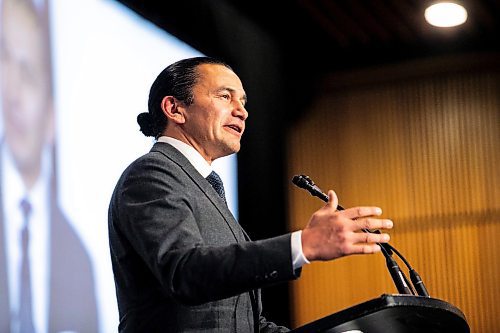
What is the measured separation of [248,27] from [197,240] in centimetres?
341

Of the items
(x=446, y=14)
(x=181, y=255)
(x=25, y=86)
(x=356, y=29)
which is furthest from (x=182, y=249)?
(x=356, y=29)

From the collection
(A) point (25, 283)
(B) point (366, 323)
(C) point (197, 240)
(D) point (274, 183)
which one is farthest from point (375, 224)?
(D) point (274, 183)

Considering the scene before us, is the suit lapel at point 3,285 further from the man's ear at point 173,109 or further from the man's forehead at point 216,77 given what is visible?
the man's forehead at point 216,77

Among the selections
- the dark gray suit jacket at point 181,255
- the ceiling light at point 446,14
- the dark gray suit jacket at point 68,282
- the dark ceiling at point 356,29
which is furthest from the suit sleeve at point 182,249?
the ceiling light at point 446,14

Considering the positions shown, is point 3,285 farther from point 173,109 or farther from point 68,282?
point 173,109

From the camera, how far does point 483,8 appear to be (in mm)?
5098

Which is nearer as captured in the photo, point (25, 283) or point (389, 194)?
point (25, 283)

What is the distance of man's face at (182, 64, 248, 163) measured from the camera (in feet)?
7.36

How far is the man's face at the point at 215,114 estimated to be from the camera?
88.3 inches

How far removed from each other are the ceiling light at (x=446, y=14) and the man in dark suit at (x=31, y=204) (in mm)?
2707

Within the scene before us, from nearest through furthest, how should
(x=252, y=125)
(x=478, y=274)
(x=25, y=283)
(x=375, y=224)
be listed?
(x=375, y=224), (x=25, y=283), (x=252, y=125), (x=478, y=274)

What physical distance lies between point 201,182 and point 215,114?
30cm

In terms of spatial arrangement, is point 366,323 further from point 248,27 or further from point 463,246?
point 463,246

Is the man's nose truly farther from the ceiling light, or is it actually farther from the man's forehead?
the ceiling light
